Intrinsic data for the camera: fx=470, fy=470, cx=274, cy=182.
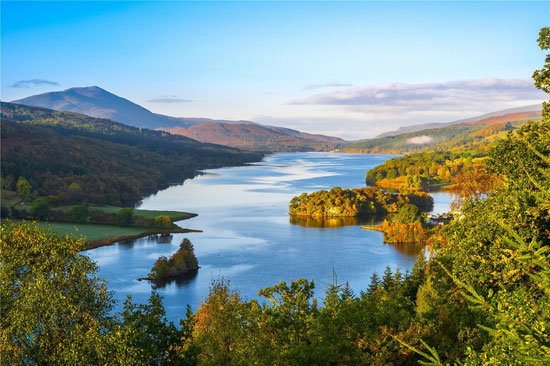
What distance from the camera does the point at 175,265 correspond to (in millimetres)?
45312

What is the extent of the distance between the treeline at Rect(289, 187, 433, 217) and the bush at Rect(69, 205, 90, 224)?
3375 centimetres

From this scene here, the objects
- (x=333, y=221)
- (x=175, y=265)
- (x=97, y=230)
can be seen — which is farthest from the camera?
(x=333, y=221)

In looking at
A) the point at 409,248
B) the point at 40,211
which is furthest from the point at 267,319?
the point at 40,211

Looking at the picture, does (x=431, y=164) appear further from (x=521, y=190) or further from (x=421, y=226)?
(x=521, y=190)

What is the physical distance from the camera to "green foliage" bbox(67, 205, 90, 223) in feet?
245

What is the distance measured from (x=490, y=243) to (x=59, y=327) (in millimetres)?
13385

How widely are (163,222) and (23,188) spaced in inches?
1604

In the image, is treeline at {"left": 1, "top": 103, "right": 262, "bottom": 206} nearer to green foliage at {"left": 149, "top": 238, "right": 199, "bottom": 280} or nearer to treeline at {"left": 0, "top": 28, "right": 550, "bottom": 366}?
green foliage at {"left": 149, "top": 238, "right": 199, "bottom": 280}

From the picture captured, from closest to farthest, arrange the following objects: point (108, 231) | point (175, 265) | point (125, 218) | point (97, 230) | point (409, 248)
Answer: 1. point (175, 265)
2. point (409, 248)
3. point (108, 231)
4. point (97, 230)
5. point (125, 218)

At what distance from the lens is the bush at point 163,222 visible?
68581 millimetres

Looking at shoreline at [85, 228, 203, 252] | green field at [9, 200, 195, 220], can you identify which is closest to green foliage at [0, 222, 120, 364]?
shoreline at [85, 228, 203, 252]

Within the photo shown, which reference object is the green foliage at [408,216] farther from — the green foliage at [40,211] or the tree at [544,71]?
the green foliage at [40,211]

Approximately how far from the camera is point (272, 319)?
1399 centimetres

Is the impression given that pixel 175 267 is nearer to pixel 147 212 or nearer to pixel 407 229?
pixel 407 229
